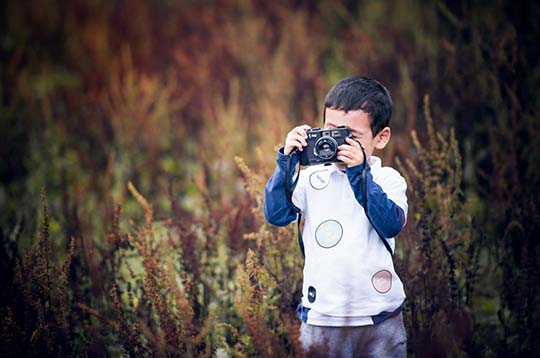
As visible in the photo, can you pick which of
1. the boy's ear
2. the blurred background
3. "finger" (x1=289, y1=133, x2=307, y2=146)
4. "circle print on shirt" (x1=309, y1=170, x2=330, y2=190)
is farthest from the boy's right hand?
the blurred background

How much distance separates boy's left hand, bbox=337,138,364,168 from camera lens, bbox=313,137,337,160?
0.07 feet

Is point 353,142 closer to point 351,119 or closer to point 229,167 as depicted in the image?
point 351,119

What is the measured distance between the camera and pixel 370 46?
5.46m

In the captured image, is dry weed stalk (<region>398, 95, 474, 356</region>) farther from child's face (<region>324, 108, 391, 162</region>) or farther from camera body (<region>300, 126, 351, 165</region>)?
camera body (<region>300, 126, 351, 165</region>)

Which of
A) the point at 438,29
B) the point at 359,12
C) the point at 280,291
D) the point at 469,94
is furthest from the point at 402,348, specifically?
the point at 359,12

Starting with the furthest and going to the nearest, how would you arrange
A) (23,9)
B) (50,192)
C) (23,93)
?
(23,9) < (23,93) < (50,192)

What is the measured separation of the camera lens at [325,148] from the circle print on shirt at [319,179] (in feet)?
0.42

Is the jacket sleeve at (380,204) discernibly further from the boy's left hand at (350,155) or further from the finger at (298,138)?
the finger at (298,138)

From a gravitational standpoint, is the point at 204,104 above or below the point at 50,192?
above

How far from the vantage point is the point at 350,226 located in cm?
200

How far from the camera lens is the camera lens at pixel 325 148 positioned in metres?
1.94

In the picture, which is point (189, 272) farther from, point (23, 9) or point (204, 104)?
point (23, 9)

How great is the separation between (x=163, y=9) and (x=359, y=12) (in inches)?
101

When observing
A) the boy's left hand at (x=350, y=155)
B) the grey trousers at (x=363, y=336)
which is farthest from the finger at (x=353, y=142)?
the grey trousers at (x=363, y=336)
